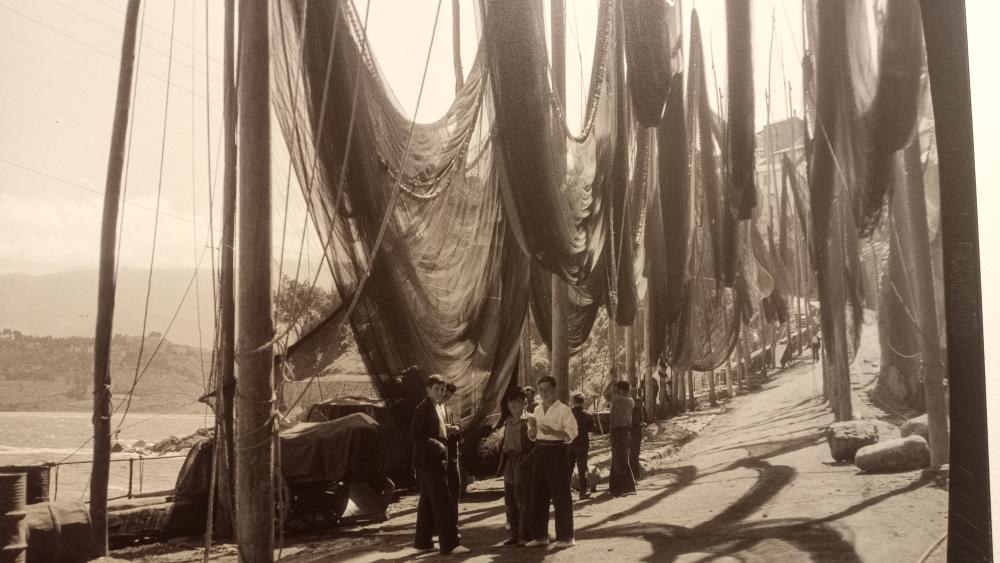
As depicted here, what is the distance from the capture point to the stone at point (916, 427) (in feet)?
12.5

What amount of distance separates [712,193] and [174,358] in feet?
16.1

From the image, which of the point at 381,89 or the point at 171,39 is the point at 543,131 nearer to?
the point at 381,89

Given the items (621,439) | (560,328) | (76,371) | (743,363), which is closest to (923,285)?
(560,328)

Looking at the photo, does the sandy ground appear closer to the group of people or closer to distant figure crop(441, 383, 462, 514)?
the group of people

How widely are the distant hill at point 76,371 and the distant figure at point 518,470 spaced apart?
2.29 meters

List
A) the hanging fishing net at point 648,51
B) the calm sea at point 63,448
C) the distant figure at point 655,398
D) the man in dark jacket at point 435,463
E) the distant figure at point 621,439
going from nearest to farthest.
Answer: the calm sea at point 63,448 < the man in dark jacket at point 435,463 < the hanging fishing net at point 648,51 < the distant figure at point 621,439 < the distant figure at point 655,398

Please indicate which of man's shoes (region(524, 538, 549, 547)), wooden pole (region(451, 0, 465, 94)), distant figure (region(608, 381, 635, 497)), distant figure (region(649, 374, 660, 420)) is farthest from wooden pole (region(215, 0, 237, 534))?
distant figure (region(649, 374, 660, 420))

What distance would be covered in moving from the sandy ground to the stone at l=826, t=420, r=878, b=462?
0.39 ft

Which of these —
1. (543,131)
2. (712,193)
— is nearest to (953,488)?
(543,131)

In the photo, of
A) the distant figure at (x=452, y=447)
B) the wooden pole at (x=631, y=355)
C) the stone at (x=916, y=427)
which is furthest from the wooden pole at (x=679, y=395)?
the stone at (x=916, y=427)

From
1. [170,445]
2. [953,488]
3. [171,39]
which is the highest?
[171,39]

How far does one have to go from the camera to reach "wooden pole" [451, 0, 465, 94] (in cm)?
624

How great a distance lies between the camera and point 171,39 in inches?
218

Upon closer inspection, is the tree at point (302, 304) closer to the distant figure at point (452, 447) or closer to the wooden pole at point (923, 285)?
the distant figure at point (452, 447)
